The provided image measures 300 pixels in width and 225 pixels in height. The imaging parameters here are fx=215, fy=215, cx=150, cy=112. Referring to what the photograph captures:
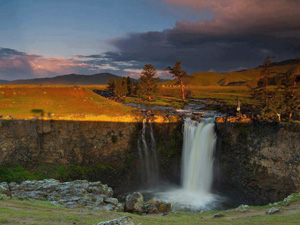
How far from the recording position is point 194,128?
3972 centimetres

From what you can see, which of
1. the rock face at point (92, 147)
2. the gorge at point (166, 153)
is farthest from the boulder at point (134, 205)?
the rock face at point (92, 147)

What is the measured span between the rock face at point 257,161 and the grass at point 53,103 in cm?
1961

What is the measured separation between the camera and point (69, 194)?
938 inches

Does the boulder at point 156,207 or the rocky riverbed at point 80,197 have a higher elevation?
the rocky riverbed at point 80,197

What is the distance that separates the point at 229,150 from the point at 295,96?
52.8ft

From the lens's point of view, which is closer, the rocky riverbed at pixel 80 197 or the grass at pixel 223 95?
the rocky riverbed at pixel 80 197

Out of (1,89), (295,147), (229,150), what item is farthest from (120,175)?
(1,89)

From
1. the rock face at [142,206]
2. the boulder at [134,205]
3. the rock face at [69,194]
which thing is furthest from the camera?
the rock face at [142,206]

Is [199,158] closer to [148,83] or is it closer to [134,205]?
[134,205]

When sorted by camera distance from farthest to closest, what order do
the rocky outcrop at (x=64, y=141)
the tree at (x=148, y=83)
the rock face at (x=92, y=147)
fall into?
the tree at (x=148, y=83)
the rock face at (x=92, y=147)
the rocky outcrop at (x=64, y=141)

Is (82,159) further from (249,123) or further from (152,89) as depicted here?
(152,89)

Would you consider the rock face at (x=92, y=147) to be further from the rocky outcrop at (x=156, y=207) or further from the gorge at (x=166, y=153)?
the rocky outcrop at (x=156, y=207)

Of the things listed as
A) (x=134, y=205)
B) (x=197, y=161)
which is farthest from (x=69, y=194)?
(x=197, y=161)

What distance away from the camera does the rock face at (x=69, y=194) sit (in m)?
21.5
